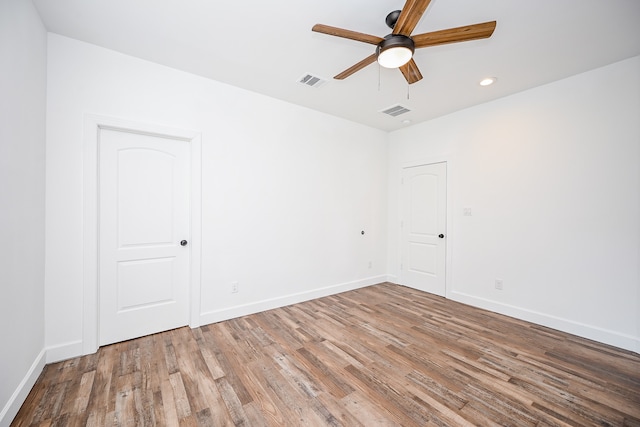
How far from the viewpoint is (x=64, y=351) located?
2234mm

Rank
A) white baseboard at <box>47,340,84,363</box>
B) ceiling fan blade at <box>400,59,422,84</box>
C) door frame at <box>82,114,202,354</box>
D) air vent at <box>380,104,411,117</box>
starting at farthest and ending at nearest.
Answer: air vent at <box>380,104,411,117</box> < door frame at <box>82,114,202,354</box> < white baseboard at <box>47,340,84,363</box> < ceiling fan blade at <box>400,59,422,84</box>

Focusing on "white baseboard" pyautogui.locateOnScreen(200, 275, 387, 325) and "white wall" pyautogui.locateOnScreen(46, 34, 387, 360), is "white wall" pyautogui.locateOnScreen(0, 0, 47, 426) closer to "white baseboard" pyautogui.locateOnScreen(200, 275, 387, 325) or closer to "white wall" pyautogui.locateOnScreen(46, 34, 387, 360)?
"white wall" pyautogui.locateOnScreen(46, 34, 387, 360)

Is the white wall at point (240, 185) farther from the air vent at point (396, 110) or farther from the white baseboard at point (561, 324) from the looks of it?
the white baseboard at point (561, 324)

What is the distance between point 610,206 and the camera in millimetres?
2656

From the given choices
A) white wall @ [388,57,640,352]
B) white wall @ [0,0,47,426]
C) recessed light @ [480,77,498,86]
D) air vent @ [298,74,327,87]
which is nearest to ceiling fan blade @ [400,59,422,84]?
air vent @ [298,74,327,87]

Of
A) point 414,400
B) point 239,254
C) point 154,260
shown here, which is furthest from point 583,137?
point 154,260

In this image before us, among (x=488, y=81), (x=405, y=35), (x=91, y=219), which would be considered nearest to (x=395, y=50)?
(x=405, y=35)

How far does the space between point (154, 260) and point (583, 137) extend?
16.1 feet

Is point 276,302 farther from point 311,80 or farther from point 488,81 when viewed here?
point 488,81

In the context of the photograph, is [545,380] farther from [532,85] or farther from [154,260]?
[154,260]

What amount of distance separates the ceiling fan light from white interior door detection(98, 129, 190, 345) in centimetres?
228

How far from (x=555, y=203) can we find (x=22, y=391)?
16.9 ft

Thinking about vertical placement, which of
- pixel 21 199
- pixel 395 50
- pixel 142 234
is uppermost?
pixel 395 50

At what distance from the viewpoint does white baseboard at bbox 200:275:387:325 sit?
300 centimetres
